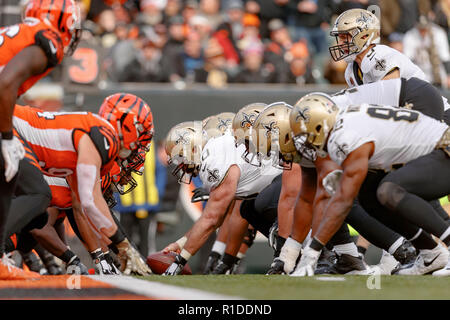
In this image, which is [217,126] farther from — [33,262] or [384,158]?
[384,158]

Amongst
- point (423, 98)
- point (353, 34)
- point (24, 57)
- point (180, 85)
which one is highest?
point (24, 57)

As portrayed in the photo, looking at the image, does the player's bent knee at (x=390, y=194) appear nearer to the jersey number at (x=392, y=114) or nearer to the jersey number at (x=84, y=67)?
the jersey number at (x=392, y=114)

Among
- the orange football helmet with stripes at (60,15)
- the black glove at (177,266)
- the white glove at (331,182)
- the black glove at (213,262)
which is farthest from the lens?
the black glove at (213,262)

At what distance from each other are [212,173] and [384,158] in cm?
183

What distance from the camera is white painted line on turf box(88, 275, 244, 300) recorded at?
4137 mm

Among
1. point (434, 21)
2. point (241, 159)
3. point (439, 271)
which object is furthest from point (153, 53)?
point (439, 271)

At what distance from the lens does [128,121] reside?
6.89m

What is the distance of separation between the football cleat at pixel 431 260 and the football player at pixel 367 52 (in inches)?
57.2

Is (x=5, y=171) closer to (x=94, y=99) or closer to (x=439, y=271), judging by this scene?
(x=439, y=271)

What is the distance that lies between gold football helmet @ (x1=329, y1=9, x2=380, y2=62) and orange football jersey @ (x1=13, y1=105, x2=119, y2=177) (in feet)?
6.95

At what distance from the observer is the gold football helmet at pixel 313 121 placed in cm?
586

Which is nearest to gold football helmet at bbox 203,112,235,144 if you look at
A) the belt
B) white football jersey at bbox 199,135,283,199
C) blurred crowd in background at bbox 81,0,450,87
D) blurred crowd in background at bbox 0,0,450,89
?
white football jersey at bbox 199,135,283,199

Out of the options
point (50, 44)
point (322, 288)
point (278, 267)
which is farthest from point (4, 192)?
point (278, 267)

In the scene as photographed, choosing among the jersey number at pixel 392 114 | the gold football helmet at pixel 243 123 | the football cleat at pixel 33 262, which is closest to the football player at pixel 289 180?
the gold football helmet at pixel 243 123
